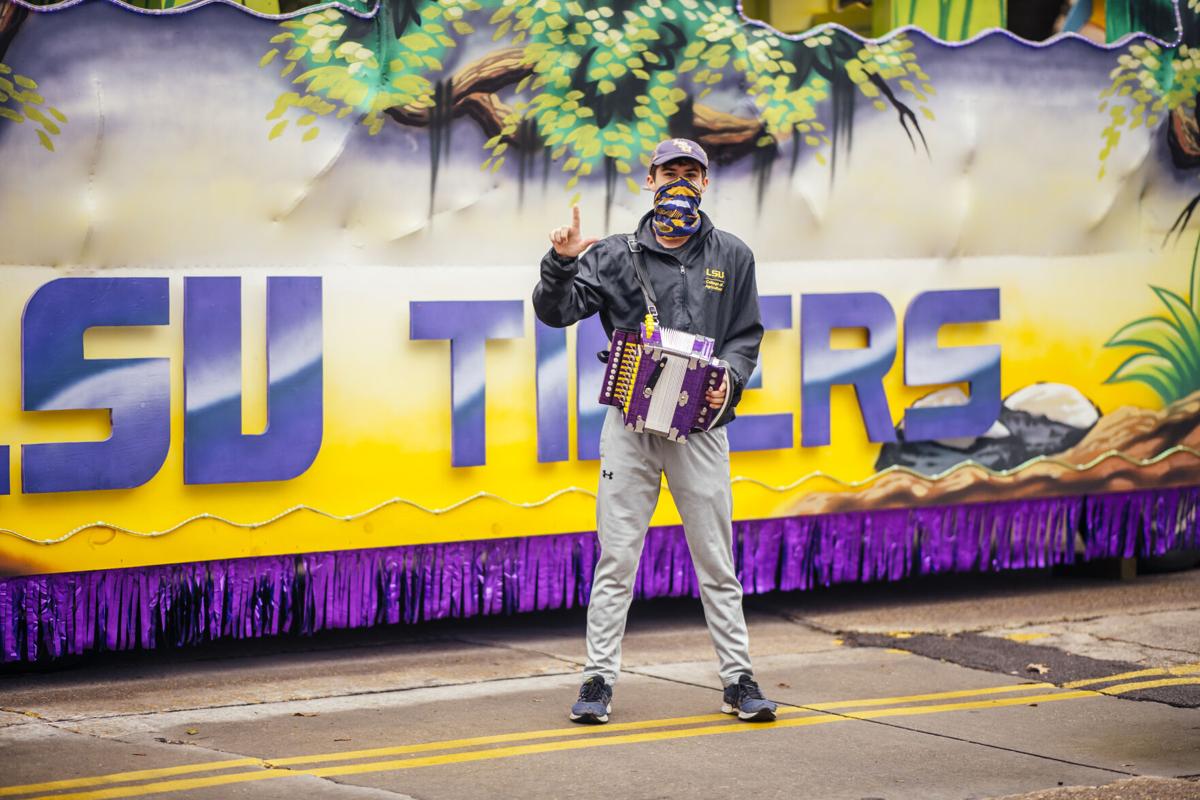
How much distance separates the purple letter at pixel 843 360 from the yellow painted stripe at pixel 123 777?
3.41 metres

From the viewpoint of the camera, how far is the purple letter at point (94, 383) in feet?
20.4

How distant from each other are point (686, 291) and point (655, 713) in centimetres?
148

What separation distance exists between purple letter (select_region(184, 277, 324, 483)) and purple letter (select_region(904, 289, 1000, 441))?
2859 millimetres

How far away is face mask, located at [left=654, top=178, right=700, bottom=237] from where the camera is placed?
567 cm

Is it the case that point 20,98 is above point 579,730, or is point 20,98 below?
above

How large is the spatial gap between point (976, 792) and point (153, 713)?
2.86 metres

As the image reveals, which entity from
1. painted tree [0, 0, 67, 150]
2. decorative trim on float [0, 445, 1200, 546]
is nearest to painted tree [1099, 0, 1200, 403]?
decorative trim on float [0, 445, 1200, 546]

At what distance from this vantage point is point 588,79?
7.23 meters

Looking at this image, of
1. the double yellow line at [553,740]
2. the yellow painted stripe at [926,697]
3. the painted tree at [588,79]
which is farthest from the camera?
the painted tree at [588,79]

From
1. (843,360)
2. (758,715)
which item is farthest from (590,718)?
(843,360)

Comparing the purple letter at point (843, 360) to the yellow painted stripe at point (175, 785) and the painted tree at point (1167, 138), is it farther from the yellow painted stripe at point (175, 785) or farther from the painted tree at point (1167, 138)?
the yellow painted stripe at point (175, 785)

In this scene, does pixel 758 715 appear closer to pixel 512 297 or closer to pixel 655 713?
pixel 655 713

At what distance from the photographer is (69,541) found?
248 inches

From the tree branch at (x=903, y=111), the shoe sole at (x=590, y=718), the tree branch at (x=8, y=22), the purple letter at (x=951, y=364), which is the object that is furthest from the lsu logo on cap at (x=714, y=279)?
the tree branch at (x=8, y=22)
